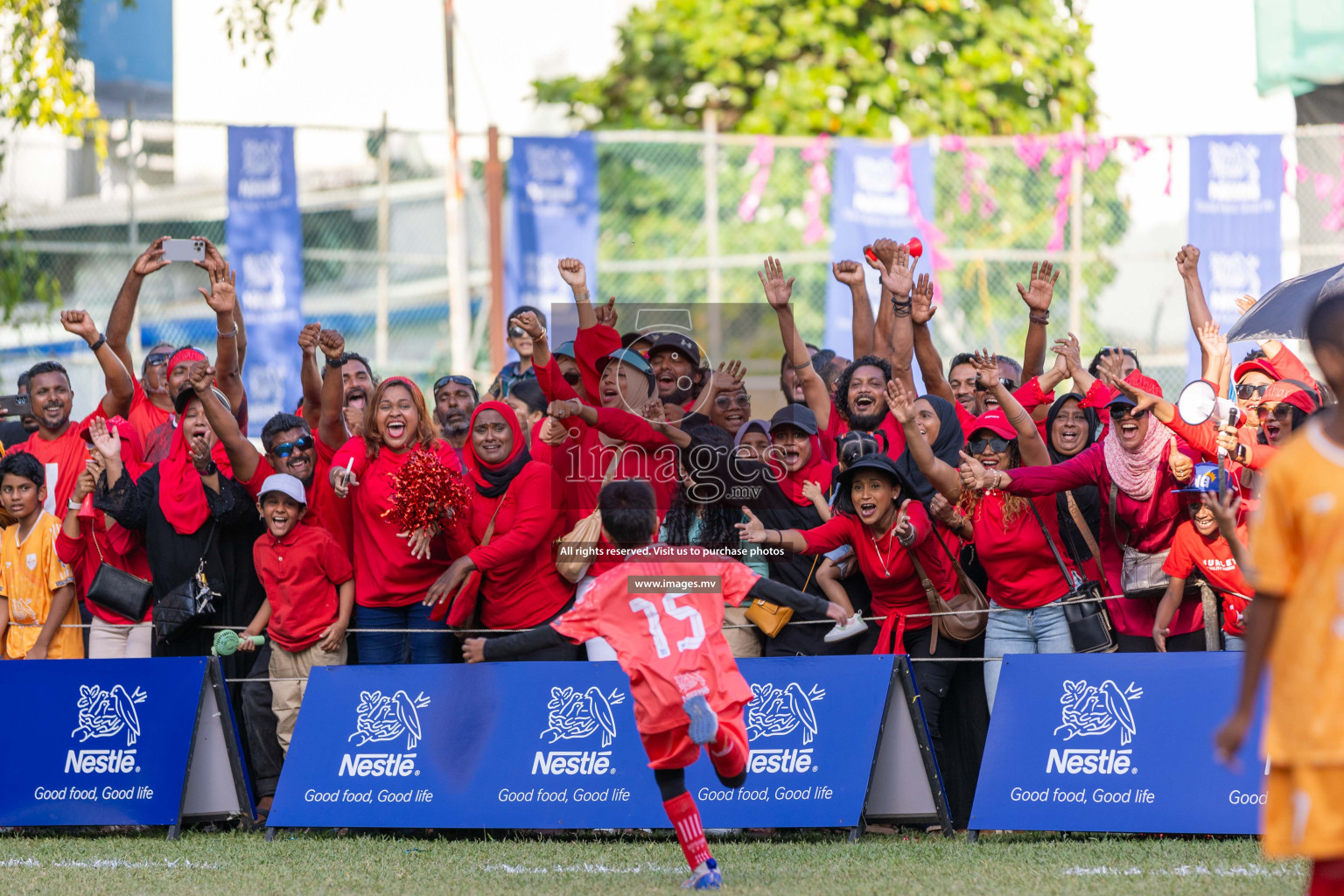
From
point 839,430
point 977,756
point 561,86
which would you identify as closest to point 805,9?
point 561,86

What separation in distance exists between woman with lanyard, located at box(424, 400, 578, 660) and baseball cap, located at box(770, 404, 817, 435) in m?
1.21

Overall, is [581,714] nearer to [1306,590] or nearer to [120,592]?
[120,592]

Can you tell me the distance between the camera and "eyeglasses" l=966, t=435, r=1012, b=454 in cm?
750

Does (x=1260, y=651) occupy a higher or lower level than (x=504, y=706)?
higher

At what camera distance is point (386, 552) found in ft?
25.6

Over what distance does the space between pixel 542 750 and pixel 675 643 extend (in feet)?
4.93

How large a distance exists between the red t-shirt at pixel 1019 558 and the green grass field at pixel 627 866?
115 cm

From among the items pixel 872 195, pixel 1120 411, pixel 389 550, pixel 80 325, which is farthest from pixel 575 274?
pixel 872 195

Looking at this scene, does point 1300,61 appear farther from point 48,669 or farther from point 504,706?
point 48,669

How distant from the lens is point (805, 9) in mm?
21328

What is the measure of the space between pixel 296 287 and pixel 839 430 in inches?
318

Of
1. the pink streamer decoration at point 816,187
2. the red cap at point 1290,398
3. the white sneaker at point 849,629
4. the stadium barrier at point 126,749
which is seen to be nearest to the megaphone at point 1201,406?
the red cap at point 1290,398

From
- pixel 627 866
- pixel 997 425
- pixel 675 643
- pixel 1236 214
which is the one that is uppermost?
pixel 1236 214

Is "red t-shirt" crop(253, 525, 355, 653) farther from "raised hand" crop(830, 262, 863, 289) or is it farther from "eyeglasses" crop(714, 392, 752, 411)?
"raised hand" crop(830, 262, 863, 289)
